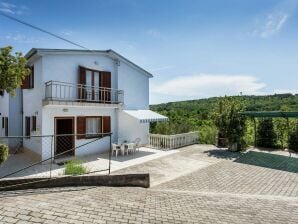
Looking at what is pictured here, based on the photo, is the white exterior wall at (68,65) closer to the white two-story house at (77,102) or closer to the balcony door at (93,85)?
the white two-story house at (77,102)

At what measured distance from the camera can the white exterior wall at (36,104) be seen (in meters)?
17.6

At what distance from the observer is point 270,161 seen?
17.5m

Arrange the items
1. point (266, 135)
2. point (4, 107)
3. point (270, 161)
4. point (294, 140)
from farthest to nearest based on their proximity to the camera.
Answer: point (4, 107) → point (266, 135) → point (294, 140) → point (270, 161)

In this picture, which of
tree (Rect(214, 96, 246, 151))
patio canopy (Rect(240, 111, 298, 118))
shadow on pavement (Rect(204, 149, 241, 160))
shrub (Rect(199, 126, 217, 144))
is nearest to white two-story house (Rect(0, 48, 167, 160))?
shadow on pavement (Rect(204, 149, 241, 160))

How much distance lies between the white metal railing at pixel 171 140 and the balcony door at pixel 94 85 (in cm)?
635

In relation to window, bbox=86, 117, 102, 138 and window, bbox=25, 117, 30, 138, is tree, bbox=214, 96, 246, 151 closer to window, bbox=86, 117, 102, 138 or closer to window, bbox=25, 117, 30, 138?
window, bbox=86, 117, 102, 138

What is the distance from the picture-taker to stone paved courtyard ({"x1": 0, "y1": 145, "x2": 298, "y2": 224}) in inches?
268

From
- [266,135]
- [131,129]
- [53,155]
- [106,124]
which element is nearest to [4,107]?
[53,155]

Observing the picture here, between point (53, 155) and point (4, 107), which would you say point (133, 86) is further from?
point (4, 107)

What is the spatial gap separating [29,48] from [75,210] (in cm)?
1510

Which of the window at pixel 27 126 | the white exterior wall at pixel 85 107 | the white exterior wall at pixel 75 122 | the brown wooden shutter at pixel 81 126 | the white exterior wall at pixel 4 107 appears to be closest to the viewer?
the white exterior wall at pixel 75 122

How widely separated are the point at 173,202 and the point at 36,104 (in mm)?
14280

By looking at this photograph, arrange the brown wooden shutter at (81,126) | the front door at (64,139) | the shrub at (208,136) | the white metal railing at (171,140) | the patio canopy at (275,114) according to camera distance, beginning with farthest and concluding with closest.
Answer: the shrub at (208,136) → the white metal railing at (171,140) → the brown wooden shutter at (81,126) → the front door at (64,139) → the patio canopy at (275,114)

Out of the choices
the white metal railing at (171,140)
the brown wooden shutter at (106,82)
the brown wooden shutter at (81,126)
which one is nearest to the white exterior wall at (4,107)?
the brown wooden shutter at (81,126)
